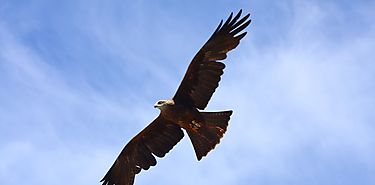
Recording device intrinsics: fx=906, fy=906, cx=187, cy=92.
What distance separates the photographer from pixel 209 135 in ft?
60.4

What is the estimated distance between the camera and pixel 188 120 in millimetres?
18125

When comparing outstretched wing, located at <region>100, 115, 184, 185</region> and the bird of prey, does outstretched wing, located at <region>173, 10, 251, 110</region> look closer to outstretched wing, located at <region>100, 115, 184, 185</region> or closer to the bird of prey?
the bird of prey

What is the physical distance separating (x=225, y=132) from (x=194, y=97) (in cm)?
96

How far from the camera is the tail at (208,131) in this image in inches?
715

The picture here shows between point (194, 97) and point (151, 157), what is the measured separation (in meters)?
2.16

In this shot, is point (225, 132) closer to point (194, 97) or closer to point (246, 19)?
point (194, 97)

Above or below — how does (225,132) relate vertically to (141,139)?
below

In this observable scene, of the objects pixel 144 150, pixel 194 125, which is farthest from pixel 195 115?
pixel 144 150

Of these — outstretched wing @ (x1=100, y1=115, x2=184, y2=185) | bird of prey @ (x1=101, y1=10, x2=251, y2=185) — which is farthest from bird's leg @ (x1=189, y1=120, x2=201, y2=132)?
outstretched wing @ (x1=100, y1=115, x2=184, y2=185)

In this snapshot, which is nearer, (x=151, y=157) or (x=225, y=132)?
(x=225, y=132)

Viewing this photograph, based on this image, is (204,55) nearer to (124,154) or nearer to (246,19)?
(246,19)

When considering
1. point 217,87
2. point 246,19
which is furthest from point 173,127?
point 246,19

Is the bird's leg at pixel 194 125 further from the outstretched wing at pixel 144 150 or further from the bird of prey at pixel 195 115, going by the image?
the outstretched wing at pixel 144 150

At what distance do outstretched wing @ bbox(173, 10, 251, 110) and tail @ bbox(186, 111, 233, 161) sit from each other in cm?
31
